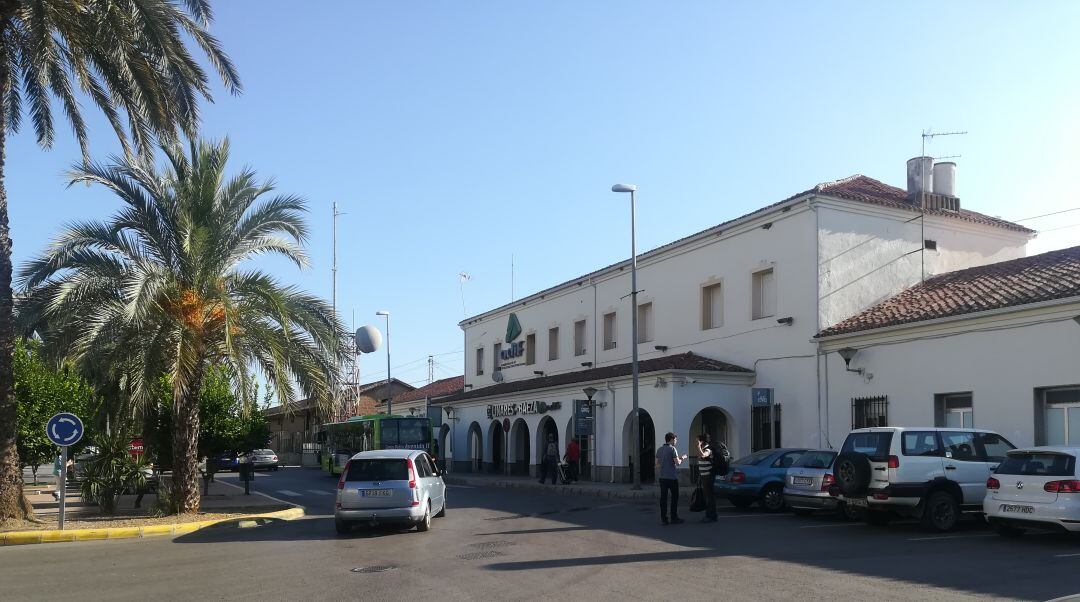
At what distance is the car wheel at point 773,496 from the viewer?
2111 centimetres

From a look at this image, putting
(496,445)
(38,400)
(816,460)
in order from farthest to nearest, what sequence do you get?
(496,445), (38,400), (816,460)

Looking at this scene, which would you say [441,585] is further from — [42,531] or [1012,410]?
[1012,410]

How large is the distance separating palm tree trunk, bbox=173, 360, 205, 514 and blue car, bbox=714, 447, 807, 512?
11578 mm

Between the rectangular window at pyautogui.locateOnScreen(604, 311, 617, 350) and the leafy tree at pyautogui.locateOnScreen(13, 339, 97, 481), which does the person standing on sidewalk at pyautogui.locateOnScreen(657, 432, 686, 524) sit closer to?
the leafy tree at pyautogui.locateOnScreen(13, 339, 97, 481)

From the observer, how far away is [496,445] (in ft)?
151

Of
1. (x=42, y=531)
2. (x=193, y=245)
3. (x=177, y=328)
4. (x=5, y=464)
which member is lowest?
(x=42, y=531)

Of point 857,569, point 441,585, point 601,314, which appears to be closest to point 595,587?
point 441,585

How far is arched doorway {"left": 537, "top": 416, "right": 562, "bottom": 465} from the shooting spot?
39094mm

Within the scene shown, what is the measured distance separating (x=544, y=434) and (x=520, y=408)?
1.53 m

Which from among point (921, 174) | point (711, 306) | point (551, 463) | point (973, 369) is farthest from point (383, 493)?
point (921, 174)

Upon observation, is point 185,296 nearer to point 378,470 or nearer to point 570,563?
point 378,470

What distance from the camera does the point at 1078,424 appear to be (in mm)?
19516

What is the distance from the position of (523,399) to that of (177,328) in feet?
74.6

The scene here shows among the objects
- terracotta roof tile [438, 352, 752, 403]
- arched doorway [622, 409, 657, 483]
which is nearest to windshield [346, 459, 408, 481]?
terracotta roof tile [438, 352, 752, 403]
